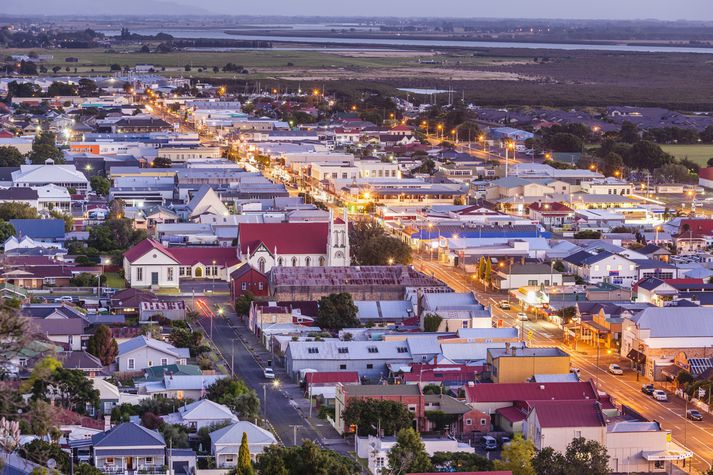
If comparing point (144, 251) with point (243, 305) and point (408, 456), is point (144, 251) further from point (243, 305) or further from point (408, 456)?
point (408, 456)

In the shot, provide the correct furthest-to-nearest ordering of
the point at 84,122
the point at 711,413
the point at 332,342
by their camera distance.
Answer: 1. the point at 84,122
2. the point at 332,342
3. the point at 711,413

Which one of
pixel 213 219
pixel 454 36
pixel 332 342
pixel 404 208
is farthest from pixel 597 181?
pixel 454 36

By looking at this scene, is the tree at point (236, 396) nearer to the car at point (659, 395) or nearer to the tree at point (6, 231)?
the car at point (659, 395)

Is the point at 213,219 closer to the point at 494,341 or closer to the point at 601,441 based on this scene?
the point at 494,341

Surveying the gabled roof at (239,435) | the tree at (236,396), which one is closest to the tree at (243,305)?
the tree at (236,396)

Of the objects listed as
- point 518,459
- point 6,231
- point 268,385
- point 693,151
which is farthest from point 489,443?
point 693,151

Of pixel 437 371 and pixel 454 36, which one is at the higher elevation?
pixel 437 371
